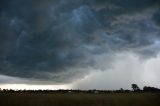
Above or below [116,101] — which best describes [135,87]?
above

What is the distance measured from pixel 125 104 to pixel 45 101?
41.8 feet

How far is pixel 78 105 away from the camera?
42.0m

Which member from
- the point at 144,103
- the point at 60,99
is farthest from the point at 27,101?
the point at 144,103

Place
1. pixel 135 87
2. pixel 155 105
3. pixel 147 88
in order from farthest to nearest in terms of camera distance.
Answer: pixel 135 87 < pixel 147 88 < pixel 155 105

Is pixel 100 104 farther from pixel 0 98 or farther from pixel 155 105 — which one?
pixel 0 98

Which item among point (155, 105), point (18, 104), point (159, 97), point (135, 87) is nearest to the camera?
point (18, 104)

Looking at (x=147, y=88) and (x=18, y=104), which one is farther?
(x=147, y=88)

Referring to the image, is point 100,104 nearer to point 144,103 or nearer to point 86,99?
point 86,99

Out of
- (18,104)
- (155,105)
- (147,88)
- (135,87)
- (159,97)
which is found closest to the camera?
(18,104)

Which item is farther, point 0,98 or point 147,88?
point 147,88

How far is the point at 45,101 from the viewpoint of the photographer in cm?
4219

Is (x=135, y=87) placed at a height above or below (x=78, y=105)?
above

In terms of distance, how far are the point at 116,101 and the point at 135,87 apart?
195 ft

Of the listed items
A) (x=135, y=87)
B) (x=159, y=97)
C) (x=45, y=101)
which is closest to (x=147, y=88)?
(x=135, y=87)
